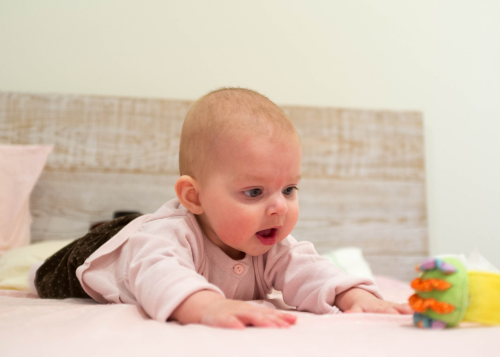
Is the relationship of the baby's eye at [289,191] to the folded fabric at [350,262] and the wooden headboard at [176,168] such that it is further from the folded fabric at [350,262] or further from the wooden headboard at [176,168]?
the wooden headboard at [176,168]

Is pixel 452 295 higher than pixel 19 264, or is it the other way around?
pixel 452 295

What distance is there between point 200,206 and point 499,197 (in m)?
1.88

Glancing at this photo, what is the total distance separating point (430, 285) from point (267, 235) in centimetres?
34

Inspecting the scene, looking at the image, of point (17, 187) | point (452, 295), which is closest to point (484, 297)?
point (452, 295)

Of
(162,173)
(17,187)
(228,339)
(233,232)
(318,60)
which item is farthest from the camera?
(318,60)

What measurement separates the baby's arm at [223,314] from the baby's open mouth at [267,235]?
0.22m

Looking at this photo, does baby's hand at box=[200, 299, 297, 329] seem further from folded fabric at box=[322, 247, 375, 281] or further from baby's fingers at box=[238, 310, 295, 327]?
folded fabric at box=[322, 247, 375, 281]

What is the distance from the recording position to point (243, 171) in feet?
2.56

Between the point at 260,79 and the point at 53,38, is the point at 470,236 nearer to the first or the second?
the point at 260,79

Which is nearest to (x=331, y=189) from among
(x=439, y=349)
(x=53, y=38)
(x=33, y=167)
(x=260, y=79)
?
(x=260, y=79)

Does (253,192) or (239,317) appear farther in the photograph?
(253,192)

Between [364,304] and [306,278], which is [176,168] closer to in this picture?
[306,278]

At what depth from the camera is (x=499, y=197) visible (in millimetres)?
2215

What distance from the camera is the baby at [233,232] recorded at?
0.77 metres
